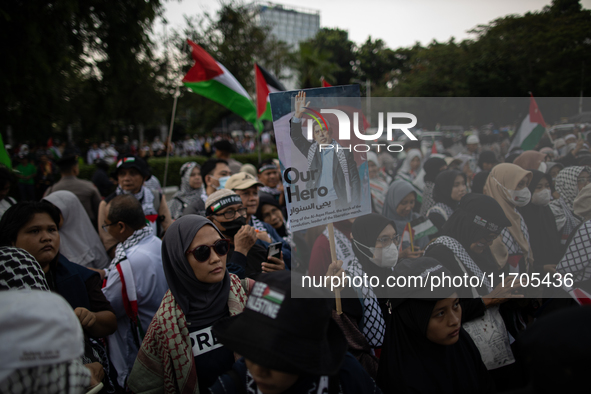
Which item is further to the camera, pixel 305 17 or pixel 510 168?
pixel 305 17

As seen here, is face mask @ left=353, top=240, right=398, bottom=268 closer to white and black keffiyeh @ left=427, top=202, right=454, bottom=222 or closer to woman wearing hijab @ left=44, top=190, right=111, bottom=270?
white and black keffiyeh @ left=427, top=202, right=454, bottom=222

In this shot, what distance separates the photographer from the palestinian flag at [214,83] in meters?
6.18

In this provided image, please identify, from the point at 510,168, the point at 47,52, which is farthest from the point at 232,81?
the point at 510,168

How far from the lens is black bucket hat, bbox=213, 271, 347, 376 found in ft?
4.17

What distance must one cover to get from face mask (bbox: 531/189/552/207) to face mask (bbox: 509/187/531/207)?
0.28 meters

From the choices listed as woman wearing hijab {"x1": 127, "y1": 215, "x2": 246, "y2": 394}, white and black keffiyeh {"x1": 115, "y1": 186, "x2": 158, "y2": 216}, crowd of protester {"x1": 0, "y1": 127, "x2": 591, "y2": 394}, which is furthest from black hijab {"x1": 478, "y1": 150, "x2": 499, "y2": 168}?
woman wearing hijab {"x1": 127, "y1": 215, "x2": 246, "y2": 394}

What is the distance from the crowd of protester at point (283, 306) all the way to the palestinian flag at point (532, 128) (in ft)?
7.12

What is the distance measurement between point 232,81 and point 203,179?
2.20 m

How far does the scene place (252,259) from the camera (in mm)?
3023

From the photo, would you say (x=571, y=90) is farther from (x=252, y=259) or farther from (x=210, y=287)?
(x=210, y=287)

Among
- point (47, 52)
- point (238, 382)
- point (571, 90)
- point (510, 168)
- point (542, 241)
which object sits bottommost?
point (238, 382)

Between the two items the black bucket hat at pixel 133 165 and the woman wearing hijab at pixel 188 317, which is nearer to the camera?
the woman wearing hijab at pixel 188 317

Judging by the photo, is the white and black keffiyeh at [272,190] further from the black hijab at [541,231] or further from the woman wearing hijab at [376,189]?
the black hijab at [541,231]

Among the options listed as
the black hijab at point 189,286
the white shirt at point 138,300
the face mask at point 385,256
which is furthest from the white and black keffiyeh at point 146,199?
the face mask at point 385,256
